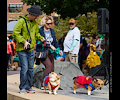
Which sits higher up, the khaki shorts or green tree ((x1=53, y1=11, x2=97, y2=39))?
green tree ((x1=53, y1=11, x2=97, y2=39))

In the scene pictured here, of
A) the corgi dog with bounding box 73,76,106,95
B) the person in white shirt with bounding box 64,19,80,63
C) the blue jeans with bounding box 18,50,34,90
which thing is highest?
the person in white shirt with bounding box 64,19,80,63

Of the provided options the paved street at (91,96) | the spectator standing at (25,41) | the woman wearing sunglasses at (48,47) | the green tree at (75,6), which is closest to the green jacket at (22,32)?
the spectator standing at (25,41)

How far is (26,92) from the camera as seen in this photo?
9.77 m

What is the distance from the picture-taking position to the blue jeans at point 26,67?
376 inches

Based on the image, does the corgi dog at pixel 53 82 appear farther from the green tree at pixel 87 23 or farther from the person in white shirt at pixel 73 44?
the green tree at pixel 87 23

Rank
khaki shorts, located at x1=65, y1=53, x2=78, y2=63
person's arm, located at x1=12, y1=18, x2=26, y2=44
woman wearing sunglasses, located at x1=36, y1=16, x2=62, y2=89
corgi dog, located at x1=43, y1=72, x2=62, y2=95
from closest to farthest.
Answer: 1. person's arm, located at x1=12, y1=18, x2=26, y2=44
2. corgi dog, located at x1=43, y1=72, x2=62, y2=95
3. woman wearing sunglasses, located at x1=36, y1=16, x2=62, y2=89
4. khaki shorts, located at x1=65, y1=53, x2=78, y2=63

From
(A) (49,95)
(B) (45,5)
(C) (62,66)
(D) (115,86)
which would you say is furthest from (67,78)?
(B) (45,5)

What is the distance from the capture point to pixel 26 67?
31.6 ft

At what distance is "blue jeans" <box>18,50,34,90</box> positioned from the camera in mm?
9555

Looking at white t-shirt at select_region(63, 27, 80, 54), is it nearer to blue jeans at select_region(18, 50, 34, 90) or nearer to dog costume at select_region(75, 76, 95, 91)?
dog costume at select_region(75, 76, 95, 91)

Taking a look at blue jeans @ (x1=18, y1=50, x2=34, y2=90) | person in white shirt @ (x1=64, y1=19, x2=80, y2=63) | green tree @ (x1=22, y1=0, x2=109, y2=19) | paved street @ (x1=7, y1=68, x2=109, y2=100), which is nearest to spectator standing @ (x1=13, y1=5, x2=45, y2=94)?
blue jeans @ (x1=18, y1=50, x2=34, y2=90)

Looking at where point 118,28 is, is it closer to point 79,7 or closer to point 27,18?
point 27,18

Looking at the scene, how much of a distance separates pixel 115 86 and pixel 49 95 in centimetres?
385
